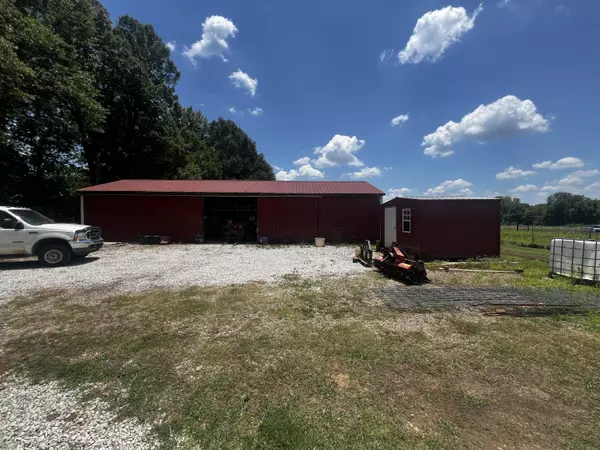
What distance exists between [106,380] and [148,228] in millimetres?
13236

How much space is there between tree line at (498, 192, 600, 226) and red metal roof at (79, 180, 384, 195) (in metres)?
100

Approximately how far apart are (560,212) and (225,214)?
125m

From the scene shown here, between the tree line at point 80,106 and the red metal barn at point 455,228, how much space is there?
1552 cm

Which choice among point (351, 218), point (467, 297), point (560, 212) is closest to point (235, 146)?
point (351, 218)

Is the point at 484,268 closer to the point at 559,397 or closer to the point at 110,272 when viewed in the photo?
the point at 559,397

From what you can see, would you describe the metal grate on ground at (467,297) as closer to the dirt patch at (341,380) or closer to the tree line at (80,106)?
the dirt patch at (341,380)

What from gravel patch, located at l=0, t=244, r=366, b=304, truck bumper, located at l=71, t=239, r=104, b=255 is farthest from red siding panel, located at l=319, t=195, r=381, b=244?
truck bumper, located at l=71, t=239, r=104, b=255

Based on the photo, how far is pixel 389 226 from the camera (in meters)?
12.1

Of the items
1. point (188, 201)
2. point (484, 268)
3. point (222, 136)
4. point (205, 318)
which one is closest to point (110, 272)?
point (205, 318)

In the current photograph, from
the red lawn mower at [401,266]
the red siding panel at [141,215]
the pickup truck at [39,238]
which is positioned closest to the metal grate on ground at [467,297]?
the red lawn mower at [401,266]

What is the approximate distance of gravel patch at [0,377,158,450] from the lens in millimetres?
1929

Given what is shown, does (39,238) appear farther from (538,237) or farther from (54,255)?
(538,237)

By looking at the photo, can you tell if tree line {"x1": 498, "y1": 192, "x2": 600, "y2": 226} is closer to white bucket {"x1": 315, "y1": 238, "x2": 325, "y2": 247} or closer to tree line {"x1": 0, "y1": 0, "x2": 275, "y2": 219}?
white bucket {"x1": 315, "y1": 238, "x2": 325, "y2": 247}

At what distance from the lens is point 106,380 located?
2.66 meters
